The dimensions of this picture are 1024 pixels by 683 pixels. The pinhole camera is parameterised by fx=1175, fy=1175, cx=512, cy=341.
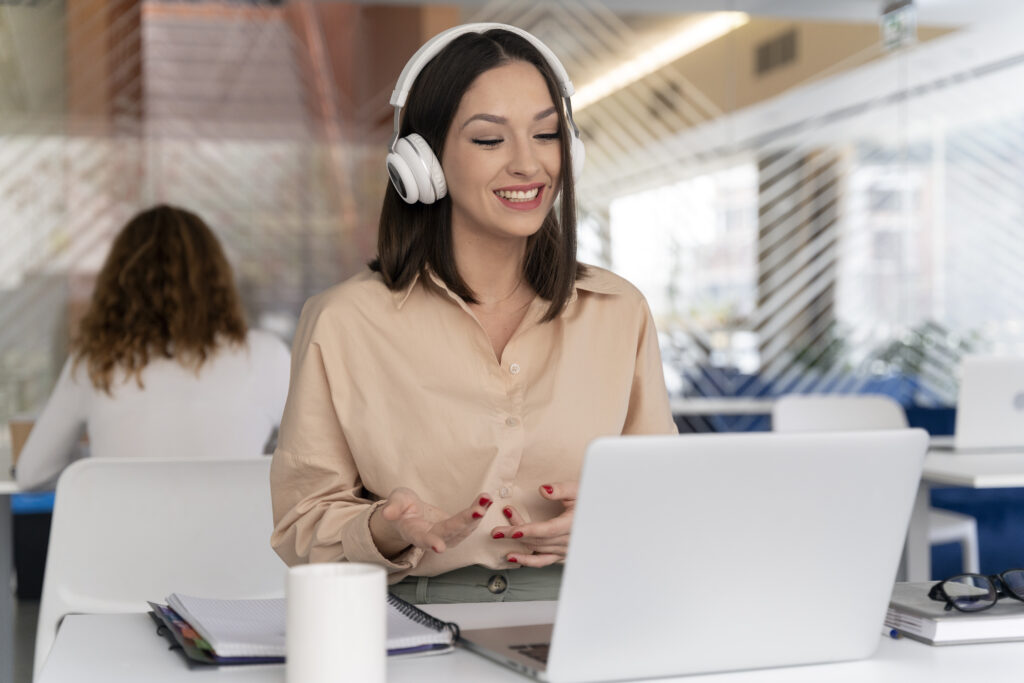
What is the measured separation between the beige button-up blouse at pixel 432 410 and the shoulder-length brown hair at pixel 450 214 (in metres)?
0.03

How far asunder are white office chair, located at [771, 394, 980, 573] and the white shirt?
5.54ft

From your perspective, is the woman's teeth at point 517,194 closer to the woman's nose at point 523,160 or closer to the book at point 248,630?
the woman's nose at point 523,160

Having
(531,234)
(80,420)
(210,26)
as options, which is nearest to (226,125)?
(210,26)

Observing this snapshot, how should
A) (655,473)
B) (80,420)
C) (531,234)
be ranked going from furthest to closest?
(80,420), (531,234), (655,473)

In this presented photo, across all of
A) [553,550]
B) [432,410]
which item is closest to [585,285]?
[432,410]

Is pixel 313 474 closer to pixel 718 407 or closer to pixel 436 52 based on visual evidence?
pixel 436 52

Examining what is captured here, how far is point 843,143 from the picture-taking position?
6.50m

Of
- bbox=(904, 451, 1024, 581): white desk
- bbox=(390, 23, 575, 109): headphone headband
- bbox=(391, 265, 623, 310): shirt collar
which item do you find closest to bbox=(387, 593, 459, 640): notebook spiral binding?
bbox=(391, 265, 623, 310): shirt collar

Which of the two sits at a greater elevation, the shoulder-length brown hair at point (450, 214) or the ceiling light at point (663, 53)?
the ceiling light at point (663, 53)

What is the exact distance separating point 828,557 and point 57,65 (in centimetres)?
578

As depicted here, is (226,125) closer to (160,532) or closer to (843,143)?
(843,143)

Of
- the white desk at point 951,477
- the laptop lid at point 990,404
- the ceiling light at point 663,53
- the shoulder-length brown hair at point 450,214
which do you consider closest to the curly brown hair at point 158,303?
the shoulder-length brown hair at point 450,214

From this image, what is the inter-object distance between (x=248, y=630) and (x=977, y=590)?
75 centimetres

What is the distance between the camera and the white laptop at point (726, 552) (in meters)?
0.90
